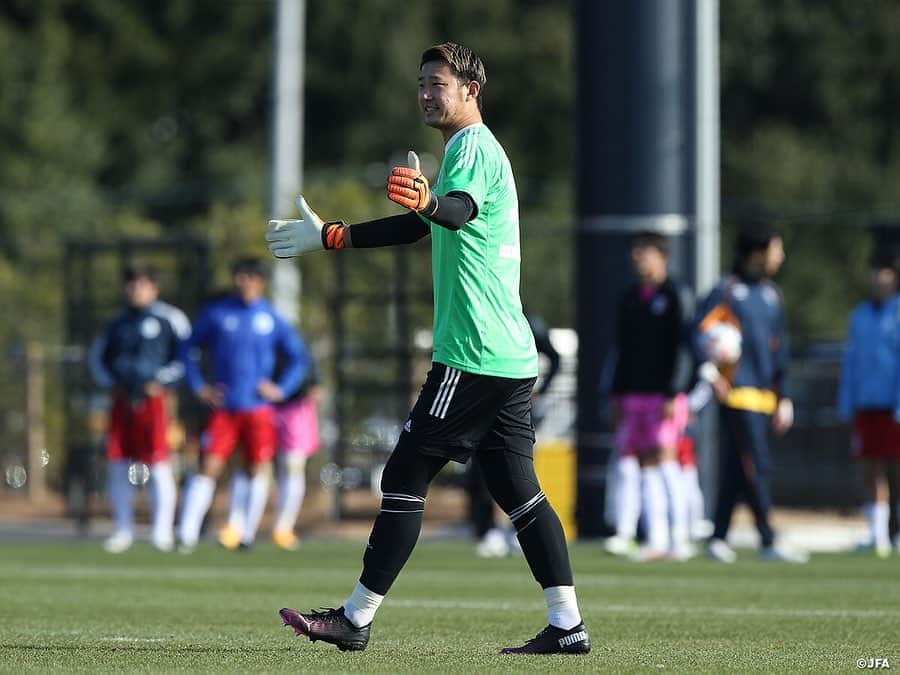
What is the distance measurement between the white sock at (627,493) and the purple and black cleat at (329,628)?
298 inches

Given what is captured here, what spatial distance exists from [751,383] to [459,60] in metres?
7.09

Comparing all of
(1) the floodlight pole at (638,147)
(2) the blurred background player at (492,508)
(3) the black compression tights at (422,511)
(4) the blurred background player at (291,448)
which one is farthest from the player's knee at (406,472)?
(1) the floodlight pole at (638,147)

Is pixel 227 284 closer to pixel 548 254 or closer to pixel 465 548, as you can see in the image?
pixel 465 548

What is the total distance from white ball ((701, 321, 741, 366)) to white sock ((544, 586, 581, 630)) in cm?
658

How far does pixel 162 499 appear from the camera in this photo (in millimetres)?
16609

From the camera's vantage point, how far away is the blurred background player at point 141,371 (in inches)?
637

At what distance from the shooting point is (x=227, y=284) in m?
21.8

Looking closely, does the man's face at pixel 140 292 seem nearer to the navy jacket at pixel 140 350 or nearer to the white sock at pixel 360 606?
the navy jacket at pixel 140 350

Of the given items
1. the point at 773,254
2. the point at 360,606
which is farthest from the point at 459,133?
the point at 773,254

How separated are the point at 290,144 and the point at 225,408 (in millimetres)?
9133

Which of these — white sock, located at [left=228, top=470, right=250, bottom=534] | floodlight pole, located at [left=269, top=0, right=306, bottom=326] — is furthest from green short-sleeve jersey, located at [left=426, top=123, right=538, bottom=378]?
floodlight pole, located at [left=269, top=0, right=306, bottom=326]

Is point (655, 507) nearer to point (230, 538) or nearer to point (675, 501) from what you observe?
point (675, 501)

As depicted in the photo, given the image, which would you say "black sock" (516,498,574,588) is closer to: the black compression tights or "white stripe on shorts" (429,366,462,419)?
the black compression tights

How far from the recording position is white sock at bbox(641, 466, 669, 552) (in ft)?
47.1
